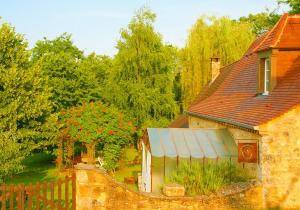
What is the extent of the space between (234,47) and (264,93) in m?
20.7

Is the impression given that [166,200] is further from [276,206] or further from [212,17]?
[212,17]

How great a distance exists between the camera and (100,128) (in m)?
24.8

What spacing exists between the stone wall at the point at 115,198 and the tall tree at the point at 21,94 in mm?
12326

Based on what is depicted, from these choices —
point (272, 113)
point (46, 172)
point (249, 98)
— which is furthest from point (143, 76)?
point (272, 113)

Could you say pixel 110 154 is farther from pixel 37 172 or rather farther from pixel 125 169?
pixel 37 172

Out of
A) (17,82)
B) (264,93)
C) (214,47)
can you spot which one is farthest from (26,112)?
(214,47)

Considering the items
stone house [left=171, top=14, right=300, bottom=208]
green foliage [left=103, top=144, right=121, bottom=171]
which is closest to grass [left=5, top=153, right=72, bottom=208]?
green foliage [left=103, top=144, right=121, bottom=171]

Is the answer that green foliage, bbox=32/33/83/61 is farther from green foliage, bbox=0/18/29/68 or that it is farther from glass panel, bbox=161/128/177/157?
glass panel, bbox=161/128/177/157

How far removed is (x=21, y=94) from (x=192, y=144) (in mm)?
12990

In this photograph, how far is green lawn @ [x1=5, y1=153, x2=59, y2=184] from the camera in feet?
84.1

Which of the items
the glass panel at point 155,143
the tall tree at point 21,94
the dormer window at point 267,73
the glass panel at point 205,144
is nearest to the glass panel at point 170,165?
the glass panel at point 155,143

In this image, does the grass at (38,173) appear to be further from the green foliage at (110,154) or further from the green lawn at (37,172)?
the green foliage at (110,154)

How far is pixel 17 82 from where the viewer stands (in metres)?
22.9

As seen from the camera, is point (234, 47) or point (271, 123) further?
point (234, 47)
